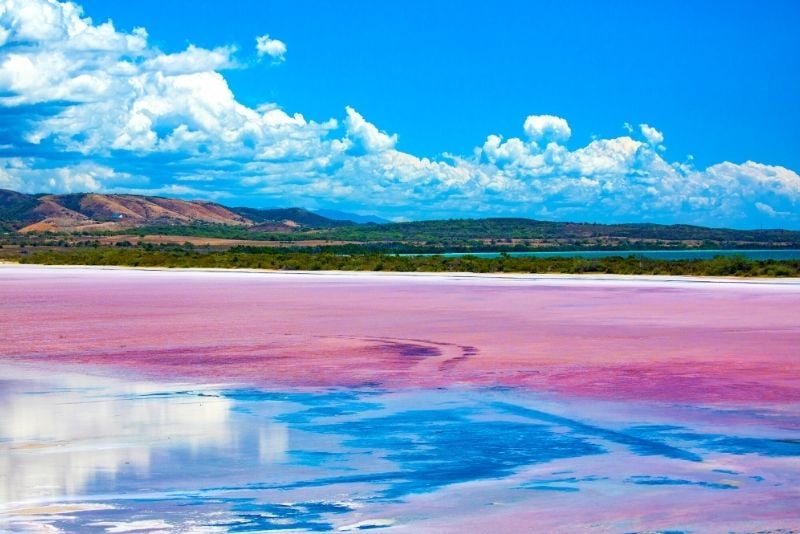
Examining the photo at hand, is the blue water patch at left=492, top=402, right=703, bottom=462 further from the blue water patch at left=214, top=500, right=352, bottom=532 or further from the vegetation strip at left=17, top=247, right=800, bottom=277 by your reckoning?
the vegetation strip at left=17, top=247, right=800, bottom=277

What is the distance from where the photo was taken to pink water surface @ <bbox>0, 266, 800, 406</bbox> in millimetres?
15891

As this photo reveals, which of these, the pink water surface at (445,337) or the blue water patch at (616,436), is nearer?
the blue water patch at (616,436)

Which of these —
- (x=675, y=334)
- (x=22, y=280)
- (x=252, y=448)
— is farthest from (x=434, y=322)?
(x=22, y=280)

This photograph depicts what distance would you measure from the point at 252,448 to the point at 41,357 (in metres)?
9.28

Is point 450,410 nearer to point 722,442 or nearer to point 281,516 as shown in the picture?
point 722,442

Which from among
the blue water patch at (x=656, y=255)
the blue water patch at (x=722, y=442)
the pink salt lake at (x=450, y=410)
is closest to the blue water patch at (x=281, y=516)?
the pink salt lake at (x=450, y=410)

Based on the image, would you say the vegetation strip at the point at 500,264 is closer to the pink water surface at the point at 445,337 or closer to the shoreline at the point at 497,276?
the shoreline at the point at 497,276

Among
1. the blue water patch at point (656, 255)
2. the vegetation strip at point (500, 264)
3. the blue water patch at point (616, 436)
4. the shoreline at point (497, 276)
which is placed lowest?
the blue water patch at point (616, 436)

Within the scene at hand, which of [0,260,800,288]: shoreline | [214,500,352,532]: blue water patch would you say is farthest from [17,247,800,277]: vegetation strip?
[214,500,352,532]: blue water patch

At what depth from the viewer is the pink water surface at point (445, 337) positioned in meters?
15.9

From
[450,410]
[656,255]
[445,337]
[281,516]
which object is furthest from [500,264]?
[281,516]

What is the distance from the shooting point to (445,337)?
22.5m

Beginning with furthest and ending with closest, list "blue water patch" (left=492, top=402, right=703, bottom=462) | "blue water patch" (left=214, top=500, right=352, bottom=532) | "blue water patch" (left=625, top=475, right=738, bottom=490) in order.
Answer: "blue water patch" (left=492, top=402, right=703, bottom=462) → "blue water patch" (left=625, top=475, right=738, bottom=490) → "blue water patch" (left=214, top=500, right=352, bottom=532)

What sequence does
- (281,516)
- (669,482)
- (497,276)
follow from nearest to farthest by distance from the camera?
(281,516) < (669,482) < (497,276)
